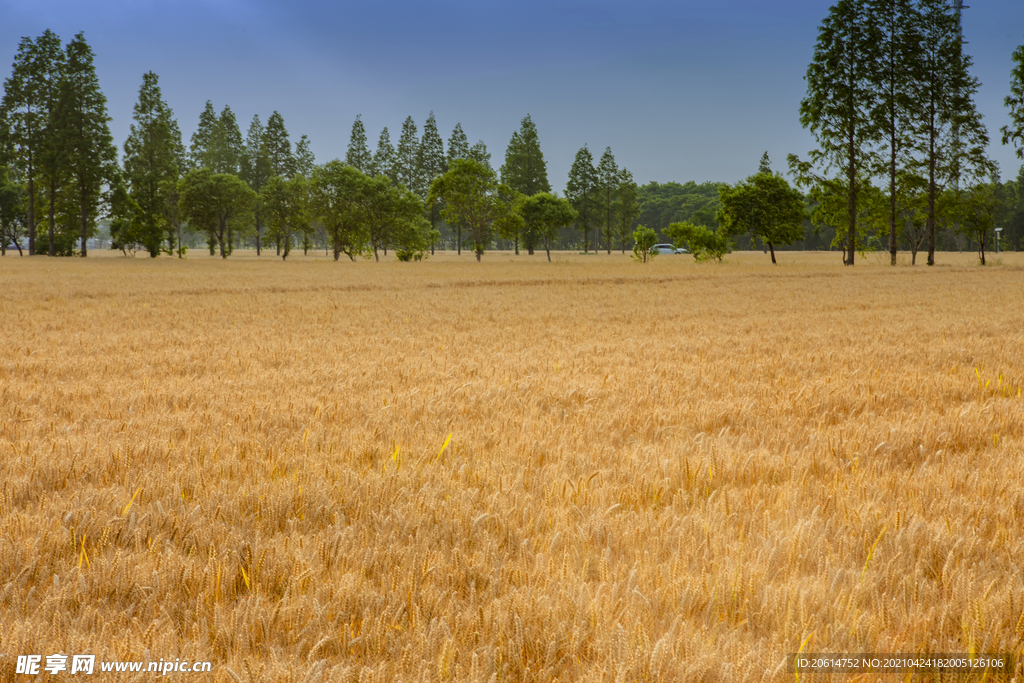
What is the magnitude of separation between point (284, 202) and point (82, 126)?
877 inches

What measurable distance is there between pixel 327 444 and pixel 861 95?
2086 inches

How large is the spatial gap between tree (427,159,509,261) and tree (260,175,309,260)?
1834 cm

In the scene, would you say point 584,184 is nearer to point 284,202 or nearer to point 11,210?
point 284,202

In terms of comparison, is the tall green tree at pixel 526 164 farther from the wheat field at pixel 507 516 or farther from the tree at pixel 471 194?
the wheat field at pixel 507 516

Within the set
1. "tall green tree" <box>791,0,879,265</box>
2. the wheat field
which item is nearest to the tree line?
"tall green tree" <box>791,0,879,265</box>

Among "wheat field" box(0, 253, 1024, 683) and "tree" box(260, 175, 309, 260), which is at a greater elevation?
"tree" box(260, 175, 309, 260)

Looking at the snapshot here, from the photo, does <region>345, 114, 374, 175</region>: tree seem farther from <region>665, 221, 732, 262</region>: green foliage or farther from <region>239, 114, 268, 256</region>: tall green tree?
<region>665, 221, 732, 262</region>: green foliage

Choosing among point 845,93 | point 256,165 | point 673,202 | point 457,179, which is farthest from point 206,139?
point 673,202

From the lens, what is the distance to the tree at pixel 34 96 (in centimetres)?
5853

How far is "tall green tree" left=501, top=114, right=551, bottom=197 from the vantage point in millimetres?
97750

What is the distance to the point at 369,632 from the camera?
2.16m

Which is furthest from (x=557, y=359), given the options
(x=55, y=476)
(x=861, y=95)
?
(x=861, y=95)

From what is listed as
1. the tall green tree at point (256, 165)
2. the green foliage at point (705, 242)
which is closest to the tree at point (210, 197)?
the tall green tree at point (256, 165)

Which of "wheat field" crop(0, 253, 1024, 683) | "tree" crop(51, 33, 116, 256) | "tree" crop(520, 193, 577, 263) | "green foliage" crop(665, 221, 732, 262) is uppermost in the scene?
A: "tree" crop(51, 33, 116, 256)
